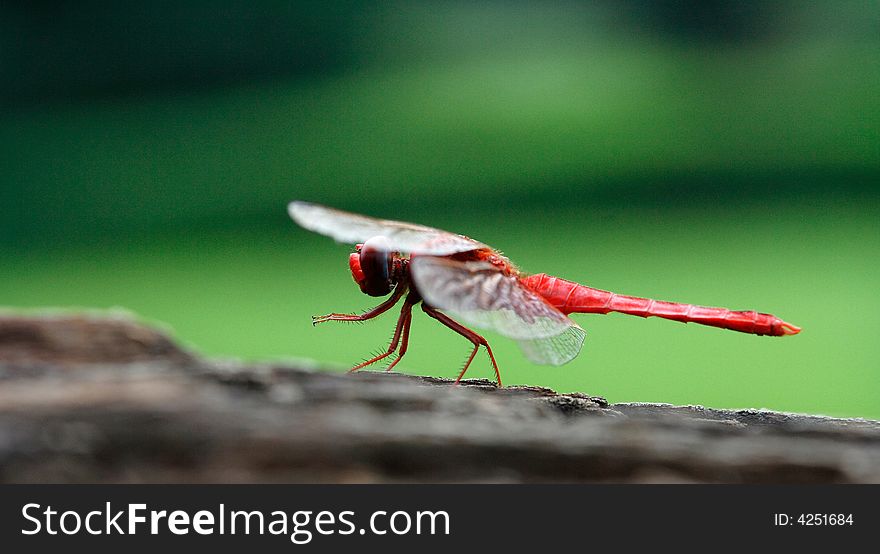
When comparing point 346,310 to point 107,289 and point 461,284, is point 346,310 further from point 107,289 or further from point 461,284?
point 461,284

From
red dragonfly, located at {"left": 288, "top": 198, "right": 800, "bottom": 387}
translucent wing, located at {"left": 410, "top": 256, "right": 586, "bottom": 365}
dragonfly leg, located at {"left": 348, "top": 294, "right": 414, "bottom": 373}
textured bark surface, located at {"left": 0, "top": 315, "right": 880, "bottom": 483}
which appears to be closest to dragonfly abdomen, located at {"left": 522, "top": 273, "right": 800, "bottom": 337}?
red dragonfly, located at {"left": 288, "top": 198, "right": 800, "bottom": 387}

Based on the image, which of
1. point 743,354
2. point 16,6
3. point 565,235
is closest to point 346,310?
point 565,235

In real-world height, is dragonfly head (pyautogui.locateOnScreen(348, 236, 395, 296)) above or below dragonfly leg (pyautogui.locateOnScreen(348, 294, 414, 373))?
above

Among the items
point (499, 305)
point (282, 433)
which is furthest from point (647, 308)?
point (282, 433)

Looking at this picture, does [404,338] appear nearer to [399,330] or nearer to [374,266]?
[399,330]

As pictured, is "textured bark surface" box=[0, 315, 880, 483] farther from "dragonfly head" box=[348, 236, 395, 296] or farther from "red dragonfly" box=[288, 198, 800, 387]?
"dragonfly head" box=[348, 236, 395, 296]

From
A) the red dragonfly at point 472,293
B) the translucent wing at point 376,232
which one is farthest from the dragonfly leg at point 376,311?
the translucent wing at point 376,232
